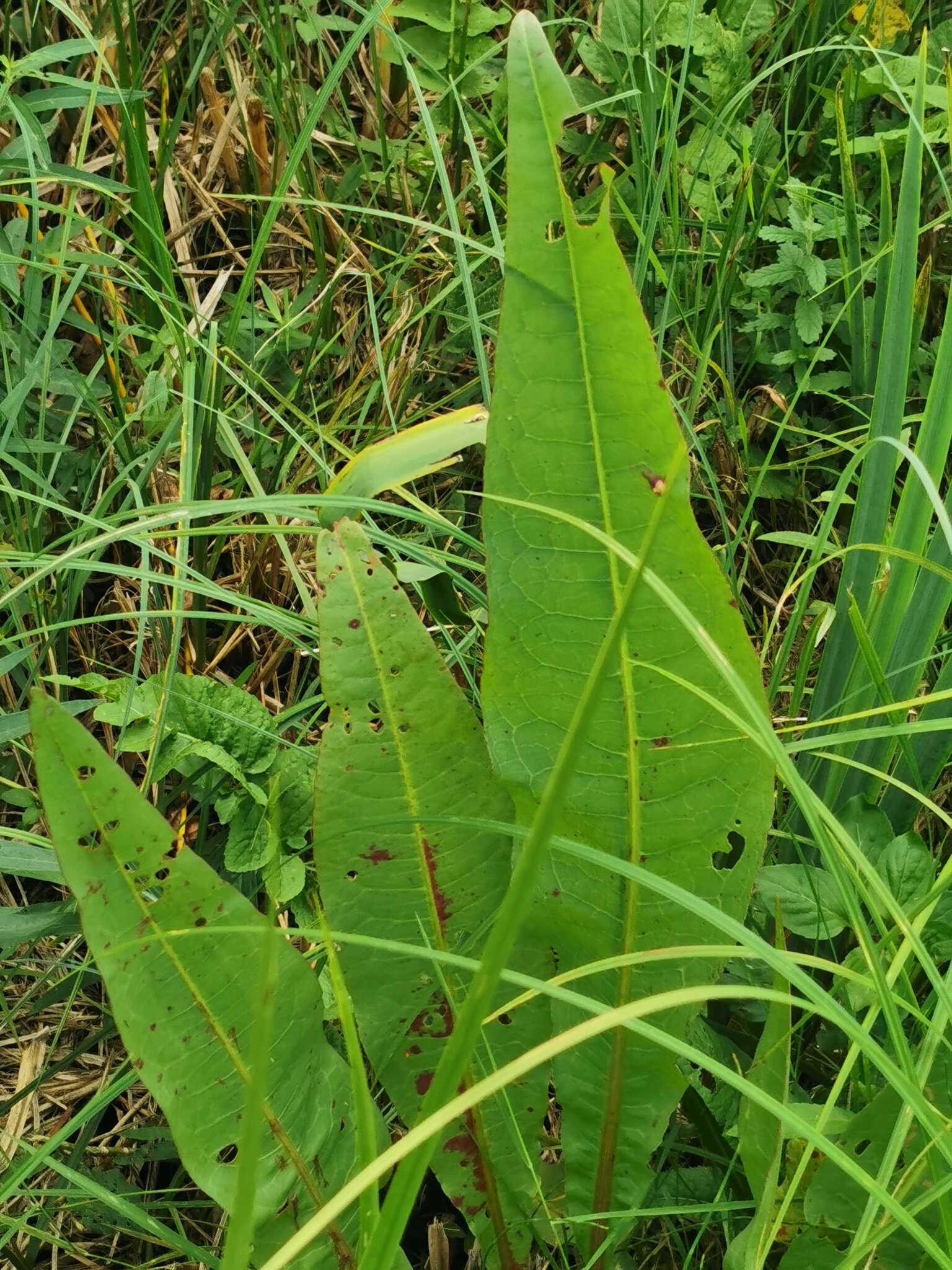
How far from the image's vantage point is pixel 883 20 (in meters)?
1.67

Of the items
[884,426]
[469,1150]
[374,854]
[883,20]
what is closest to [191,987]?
[374,854]

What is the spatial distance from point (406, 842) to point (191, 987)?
175 mm

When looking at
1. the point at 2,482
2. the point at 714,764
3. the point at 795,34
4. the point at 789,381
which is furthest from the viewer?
the point at 795,34

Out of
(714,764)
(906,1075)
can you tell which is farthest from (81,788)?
(906,1075)

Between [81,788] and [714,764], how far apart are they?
1.40 ft

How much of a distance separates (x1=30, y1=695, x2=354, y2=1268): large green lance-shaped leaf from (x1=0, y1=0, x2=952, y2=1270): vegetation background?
65 millimetres

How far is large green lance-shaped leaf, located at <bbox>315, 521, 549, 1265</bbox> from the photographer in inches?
30.9

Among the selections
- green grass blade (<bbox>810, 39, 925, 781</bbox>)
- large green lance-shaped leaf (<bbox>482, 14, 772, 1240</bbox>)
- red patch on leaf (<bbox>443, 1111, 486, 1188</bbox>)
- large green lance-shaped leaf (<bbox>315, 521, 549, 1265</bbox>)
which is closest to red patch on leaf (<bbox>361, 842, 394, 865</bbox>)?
large green lance-shaped leaf (<bbox>315, 521, 549, 1265</bbox>)

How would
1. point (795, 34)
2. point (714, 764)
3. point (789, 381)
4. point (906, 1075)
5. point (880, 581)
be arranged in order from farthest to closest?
1. point (795, 34)
2. point (789, 381)
3. point (880, 581)
4. point (714, 764)
5. point (906, 1075)

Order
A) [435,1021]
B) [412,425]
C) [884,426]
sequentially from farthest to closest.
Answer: [412,425] → [884,426] → [435,1021]

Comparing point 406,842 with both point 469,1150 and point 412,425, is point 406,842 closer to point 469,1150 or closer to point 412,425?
point 469,1150

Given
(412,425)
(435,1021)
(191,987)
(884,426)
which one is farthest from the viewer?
(412,425)

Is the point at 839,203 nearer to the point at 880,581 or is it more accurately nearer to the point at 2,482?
the point at 880,581

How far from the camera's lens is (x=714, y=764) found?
797 mm
